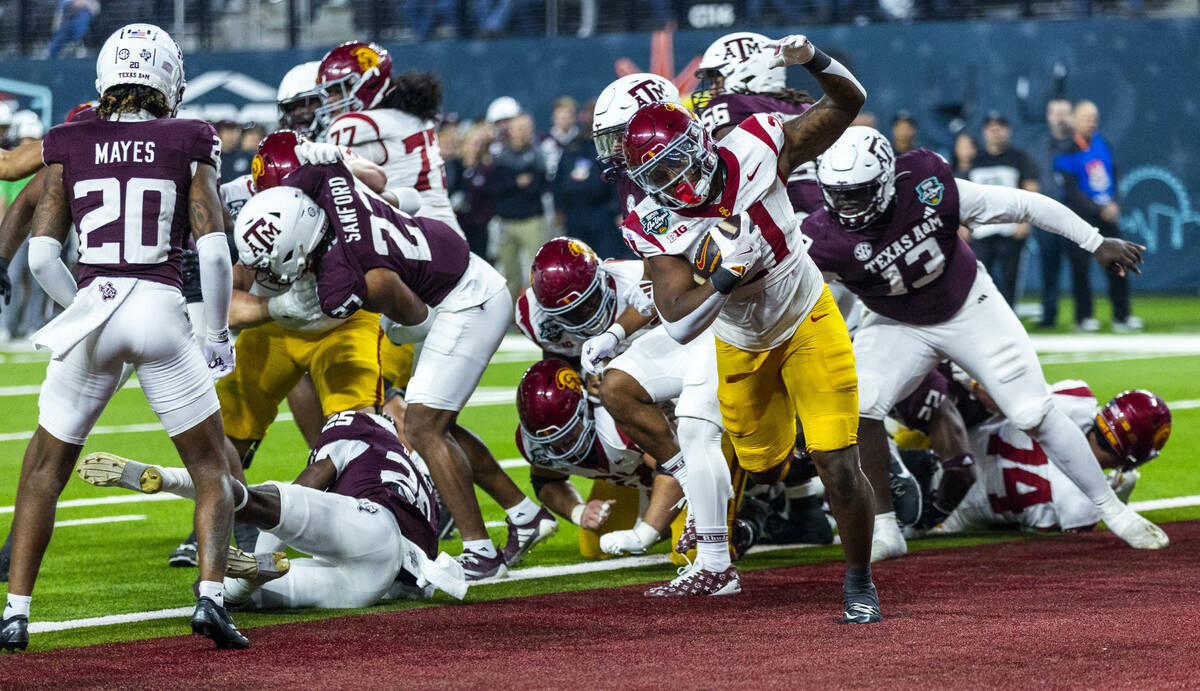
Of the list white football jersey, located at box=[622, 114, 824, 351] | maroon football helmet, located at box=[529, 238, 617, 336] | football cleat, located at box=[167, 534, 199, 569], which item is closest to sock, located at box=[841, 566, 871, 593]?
white football jersey, located at box=[622, 114, 824, 351]

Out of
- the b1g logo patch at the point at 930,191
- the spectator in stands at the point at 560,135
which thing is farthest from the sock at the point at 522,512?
the spectator in stands at the point at 560,135

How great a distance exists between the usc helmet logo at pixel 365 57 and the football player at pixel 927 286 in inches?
89.2

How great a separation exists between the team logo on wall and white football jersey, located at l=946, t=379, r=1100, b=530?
1.03 metres

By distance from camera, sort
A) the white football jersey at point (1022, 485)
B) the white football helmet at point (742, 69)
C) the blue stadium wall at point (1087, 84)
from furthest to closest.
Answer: the blue stadium wall at point (1087, 84) < the white football helmet at point (742, 69) < the white football jersey at point (1022, 485)

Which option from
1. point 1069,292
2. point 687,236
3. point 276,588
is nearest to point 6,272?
point 276,588

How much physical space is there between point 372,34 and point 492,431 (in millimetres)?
11481

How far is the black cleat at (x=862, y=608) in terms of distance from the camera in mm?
5195

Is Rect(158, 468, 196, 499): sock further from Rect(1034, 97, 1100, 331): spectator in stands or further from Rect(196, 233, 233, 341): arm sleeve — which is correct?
Rect(1034, 97, 1100, 331): spectator in stands

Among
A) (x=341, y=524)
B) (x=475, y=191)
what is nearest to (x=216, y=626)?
(x=341, y=524)

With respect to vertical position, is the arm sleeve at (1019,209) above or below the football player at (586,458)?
above

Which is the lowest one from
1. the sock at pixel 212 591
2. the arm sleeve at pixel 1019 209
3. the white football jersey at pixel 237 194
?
the sock at pixel 212 591

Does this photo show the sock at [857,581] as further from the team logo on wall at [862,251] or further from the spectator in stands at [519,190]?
the spectator in stands at [519,190]

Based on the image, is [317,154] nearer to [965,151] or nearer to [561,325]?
[561,325]

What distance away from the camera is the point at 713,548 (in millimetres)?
5910
